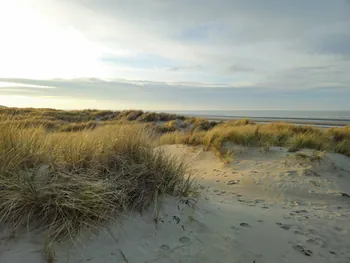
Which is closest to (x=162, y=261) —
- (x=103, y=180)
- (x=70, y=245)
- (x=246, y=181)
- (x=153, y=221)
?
(x=153, y=221)

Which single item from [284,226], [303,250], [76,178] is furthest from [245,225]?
[76,178]

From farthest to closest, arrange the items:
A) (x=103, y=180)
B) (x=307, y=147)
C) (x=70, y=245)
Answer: (x=307, y=147), (x=103, y=180), (x=70, y=245)

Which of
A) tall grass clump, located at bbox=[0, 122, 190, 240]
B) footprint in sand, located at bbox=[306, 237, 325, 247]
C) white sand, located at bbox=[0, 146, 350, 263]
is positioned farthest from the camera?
footprint in sand, located at bbox=[306, 237, 325, 247]

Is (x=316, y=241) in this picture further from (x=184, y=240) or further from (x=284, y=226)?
(x=184, y=240)

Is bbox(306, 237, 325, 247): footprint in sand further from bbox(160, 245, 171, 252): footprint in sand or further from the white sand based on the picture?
bbox(160, 245, 171, 252): footprint in sand

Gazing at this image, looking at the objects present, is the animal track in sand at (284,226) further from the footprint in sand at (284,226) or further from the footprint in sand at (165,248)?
the footprint in sand at (165,248)

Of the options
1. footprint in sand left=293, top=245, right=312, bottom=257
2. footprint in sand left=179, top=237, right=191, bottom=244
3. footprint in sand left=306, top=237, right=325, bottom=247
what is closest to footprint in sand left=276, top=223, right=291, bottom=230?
footprint in sand left=306, top=237, right=325, bottom=247

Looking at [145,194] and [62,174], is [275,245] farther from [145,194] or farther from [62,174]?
[62,174]

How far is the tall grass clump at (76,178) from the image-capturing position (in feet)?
10.1

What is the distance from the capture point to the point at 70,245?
2904 mm

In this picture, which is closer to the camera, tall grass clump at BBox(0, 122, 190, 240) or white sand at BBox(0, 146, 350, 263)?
white sand at BBox(0, 146, 350, 263)

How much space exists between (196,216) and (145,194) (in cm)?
73

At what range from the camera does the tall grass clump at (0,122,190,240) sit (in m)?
3.09

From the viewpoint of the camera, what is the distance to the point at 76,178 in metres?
3.51
